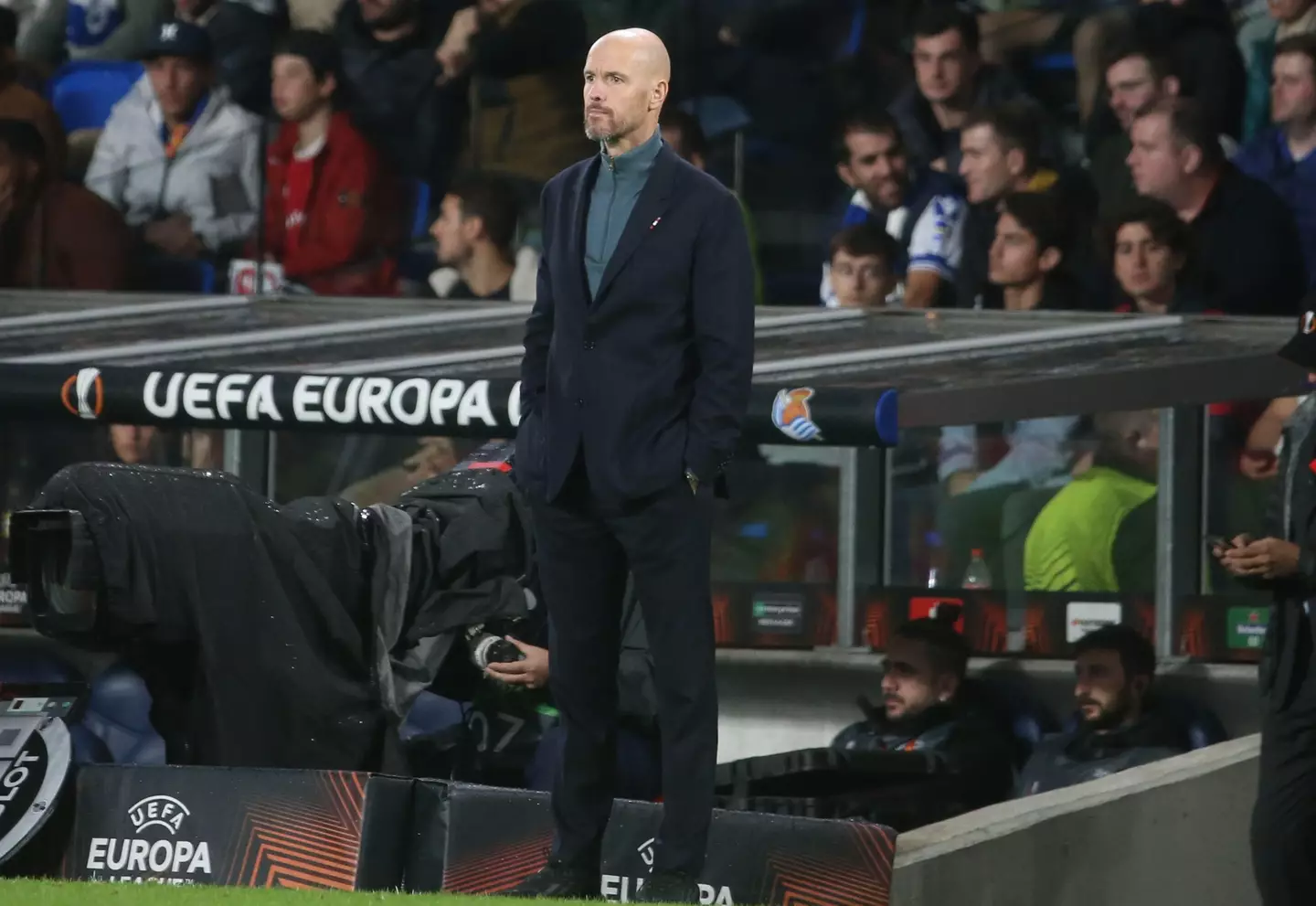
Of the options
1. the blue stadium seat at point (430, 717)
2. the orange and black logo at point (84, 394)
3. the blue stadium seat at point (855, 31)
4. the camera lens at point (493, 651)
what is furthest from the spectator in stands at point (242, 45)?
the camera lens at point (493, 651)

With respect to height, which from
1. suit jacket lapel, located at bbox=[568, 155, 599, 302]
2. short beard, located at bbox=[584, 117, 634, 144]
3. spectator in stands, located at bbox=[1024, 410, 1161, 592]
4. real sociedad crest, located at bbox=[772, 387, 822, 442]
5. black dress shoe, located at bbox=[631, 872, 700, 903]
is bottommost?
black dress shoe, located at bbox=[631, 872, 700, 903]

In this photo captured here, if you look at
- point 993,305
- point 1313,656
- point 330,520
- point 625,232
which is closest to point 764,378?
point 993,305

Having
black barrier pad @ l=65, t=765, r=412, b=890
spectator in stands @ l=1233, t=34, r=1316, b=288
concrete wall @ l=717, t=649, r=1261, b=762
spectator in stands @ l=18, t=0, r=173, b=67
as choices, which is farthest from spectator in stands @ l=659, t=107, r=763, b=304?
black barrier pad @ l=65, t=765, r=412, b=890

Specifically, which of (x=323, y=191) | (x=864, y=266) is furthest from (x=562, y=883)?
(x=323, y=191)

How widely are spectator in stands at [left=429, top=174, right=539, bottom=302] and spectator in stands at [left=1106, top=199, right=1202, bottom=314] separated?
6.18 ft

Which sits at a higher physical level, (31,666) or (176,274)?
(176,274)

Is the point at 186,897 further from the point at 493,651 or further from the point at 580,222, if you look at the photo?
the point at 493,651

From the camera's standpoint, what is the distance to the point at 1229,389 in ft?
19.9

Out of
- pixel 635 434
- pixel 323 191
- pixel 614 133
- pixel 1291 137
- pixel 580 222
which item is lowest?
pixel 635 434

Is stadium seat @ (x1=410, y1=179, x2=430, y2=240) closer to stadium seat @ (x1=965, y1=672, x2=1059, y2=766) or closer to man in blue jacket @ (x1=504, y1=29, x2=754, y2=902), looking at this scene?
stadium seat @ (x1=965, y1=672, x2=1059, y2=766)

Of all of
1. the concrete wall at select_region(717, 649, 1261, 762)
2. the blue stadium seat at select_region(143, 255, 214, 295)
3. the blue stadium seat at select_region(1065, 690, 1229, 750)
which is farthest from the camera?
the blue stadium seat at select_region(143, 255, 214, 295)

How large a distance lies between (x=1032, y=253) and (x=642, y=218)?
3.64 metres

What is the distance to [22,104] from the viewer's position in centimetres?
762

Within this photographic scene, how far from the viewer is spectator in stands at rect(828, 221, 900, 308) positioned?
261 inches
